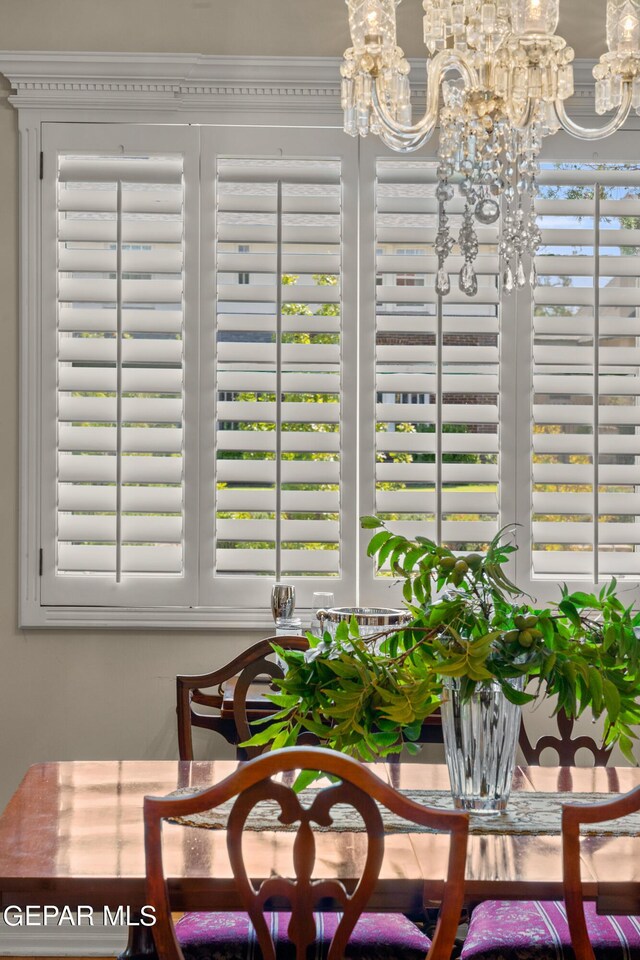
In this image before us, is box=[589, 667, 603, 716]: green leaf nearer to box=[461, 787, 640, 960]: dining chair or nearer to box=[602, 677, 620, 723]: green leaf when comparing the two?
box=[602, 677, 620, 723]: green leaf

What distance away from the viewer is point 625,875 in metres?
1.46

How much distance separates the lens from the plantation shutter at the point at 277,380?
301cm

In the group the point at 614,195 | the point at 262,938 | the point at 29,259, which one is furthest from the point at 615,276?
the point at 262,938

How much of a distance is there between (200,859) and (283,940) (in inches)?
12.8

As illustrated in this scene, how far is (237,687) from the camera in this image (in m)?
2.23

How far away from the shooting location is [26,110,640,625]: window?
3.00 metres

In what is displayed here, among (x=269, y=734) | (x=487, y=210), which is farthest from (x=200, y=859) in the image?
(x=487, y=210)

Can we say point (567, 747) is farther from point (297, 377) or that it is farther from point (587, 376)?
point (297, 377)

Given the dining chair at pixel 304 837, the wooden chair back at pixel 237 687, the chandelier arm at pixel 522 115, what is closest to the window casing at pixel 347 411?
the wooden chair back at pixel 237 687

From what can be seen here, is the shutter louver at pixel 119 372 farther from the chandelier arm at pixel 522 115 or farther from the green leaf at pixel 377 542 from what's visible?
the green leaf at pixel 377 542

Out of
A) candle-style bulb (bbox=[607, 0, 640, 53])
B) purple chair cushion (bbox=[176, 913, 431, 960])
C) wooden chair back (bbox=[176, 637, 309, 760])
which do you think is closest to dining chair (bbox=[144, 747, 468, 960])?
Result: purple chair cushion (bbox=[176, 913, 431, 960])

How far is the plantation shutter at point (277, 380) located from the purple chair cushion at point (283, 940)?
1.35 m

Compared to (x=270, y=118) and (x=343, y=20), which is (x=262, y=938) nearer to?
(x=270, y=118)

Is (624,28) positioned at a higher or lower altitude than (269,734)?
higher
